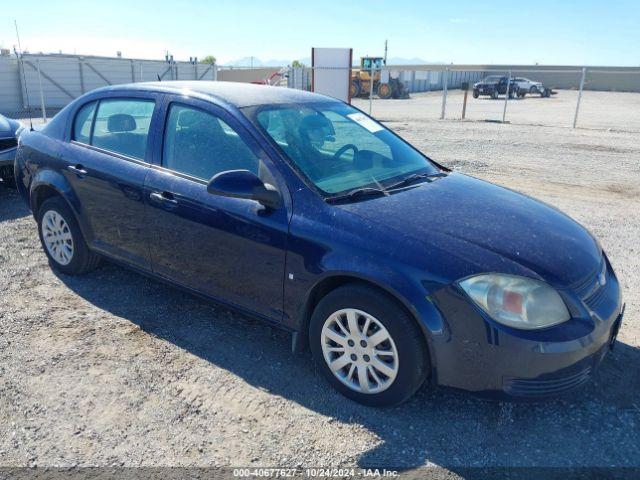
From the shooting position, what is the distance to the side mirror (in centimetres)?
306

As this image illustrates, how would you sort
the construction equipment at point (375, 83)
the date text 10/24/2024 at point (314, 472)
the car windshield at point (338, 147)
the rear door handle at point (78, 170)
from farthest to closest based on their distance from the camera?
1. the construction equipment at point (375, 83)
2. the rear door handle at point (78, 170)
3. the car windshield at point (338, 147)
4. the date text 10/24/2024 at point (314, 472)

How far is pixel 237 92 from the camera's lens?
3.82 m

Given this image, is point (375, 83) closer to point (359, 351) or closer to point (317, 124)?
point (317, 124)

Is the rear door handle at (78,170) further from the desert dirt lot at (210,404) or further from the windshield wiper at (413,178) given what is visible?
the windshield wiper at (413,178)

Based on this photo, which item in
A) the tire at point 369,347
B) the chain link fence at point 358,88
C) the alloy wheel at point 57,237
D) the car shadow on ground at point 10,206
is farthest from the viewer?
the chain link fence at point 358,88

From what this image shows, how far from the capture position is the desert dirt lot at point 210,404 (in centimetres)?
268

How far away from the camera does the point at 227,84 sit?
4137mm

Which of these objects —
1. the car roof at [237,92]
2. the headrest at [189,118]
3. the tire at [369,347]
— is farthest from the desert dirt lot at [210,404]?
the car roof at [237,92]

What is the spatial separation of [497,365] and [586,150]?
11409mm

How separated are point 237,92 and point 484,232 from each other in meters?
2.01

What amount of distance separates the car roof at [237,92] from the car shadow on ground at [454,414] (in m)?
1.63

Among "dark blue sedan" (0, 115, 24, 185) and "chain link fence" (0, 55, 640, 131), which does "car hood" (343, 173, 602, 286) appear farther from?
"chain link fence" (0, 55, 640, 131)

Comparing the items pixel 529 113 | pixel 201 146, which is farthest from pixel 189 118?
pixel 529 113

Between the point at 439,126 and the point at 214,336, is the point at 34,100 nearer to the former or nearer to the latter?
the point at 439,126
